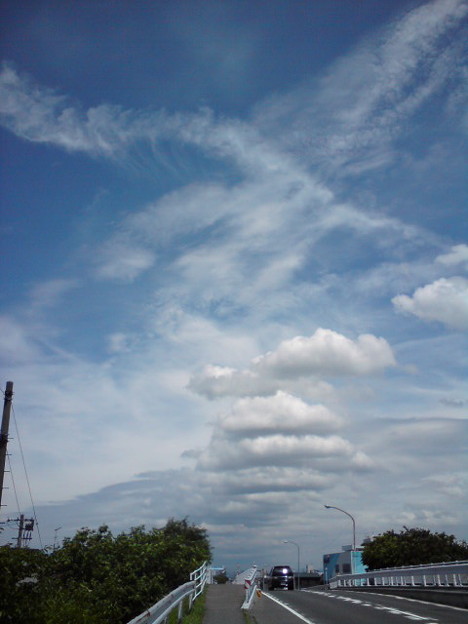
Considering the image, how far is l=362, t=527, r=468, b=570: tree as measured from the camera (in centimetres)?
6272

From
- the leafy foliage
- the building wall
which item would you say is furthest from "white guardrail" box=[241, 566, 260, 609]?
the building wall

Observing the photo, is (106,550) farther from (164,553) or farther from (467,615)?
(467,615)

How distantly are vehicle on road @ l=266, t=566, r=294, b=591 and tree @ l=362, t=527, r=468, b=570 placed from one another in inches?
768

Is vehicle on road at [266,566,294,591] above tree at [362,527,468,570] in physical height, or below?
below

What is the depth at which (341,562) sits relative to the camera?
11056cm

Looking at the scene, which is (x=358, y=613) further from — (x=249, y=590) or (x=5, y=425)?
(x=5, y=425)

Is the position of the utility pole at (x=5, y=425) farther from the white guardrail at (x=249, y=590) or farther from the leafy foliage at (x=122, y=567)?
the white guardrail at (x=249, y=590)

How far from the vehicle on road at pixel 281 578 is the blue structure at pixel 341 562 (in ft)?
187

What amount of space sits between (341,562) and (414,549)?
168ft

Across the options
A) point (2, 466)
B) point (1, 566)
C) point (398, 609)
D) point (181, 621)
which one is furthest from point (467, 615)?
point (2, 466)

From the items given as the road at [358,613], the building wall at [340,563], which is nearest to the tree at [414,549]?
the building wall at [340,563]

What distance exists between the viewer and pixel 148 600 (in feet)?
81.2

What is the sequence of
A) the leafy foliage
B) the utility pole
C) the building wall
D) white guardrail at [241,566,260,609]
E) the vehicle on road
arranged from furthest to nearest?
the building wall < the vehicle on road < the utility pole < the leafy foliage < white guardrail at [241,566,260,609]

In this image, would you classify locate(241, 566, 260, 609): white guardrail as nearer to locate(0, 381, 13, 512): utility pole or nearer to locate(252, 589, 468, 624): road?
locate(252, 589, 468, 624): road
